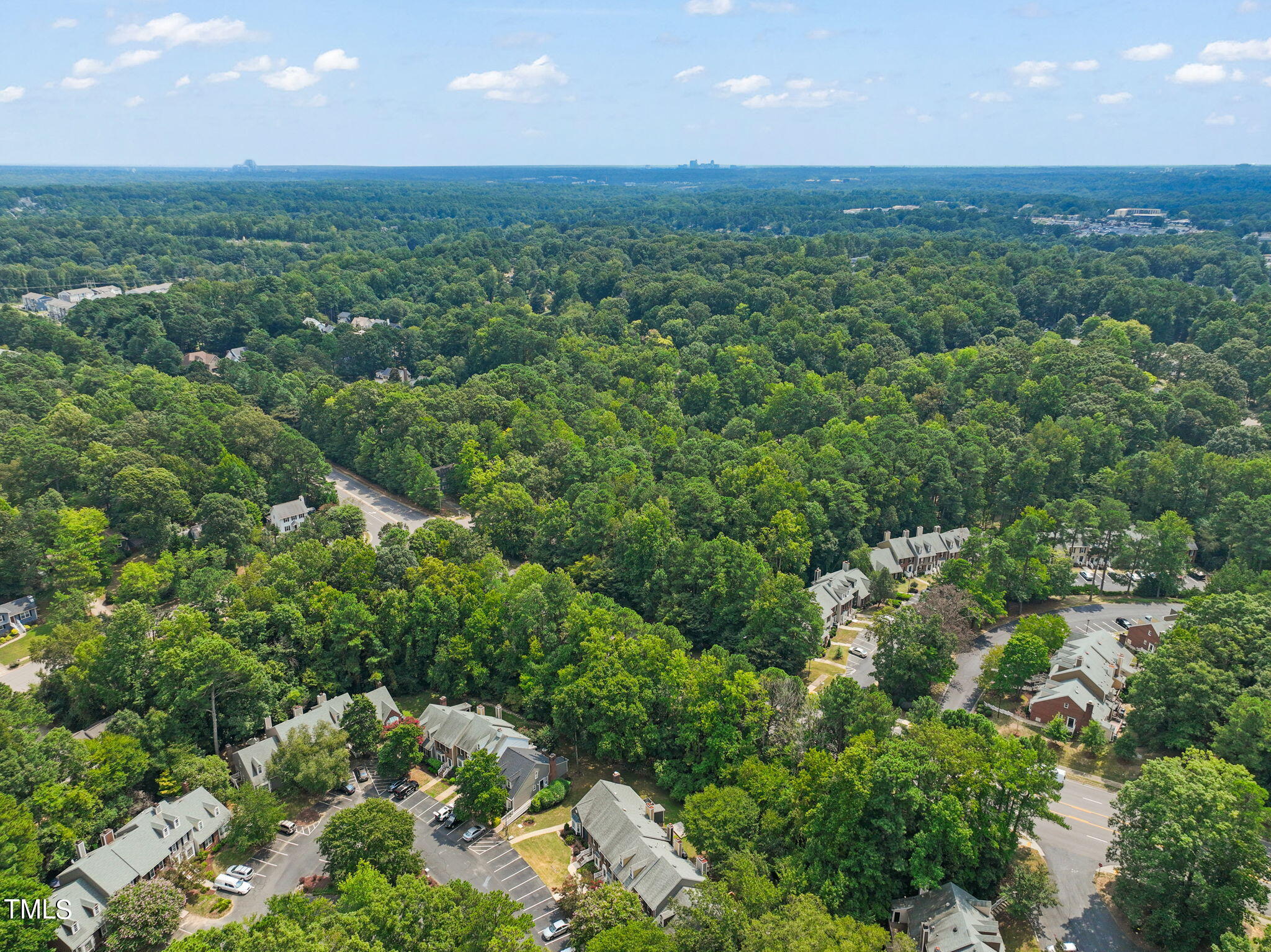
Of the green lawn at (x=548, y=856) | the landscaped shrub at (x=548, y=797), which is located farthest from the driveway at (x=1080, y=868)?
the landscaped shrub at (x=548, y=797)

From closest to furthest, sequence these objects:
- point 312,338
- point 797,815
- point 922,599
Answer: point 797,815
point 922,599
point 312,338

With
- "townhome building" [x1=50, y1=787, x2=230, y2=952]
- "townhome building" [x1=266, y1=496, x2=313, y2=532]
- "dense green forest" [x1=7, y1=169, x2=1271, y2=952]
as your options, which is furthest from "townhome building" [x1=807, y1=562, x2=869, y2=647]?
"townhome building" [x1=266, y1=496, x2=313, y2=532]

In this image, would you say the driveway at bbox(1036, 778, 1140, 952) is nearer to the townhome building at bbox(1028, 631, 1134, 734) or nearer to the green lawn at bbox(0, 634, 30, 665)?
the townhome building at bbox(1028, 631, 1134, 734)

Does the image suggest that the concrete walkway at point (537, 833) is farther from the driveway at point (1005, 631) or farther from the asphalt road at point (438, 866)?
the driveway at point (1005, 631)

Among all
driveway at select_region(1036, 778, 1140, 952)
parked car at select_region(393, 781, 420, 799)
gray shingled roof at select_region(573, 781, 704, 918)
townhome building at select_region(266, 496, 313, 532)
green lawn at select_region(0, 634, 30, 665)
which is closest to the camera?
driveway at select_region(1036, 778, 1140, 952)

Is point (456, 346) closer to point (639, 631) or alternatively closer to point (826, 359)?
point (826, 359)

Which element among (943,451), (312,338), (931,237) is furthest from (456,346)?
(931,237)
